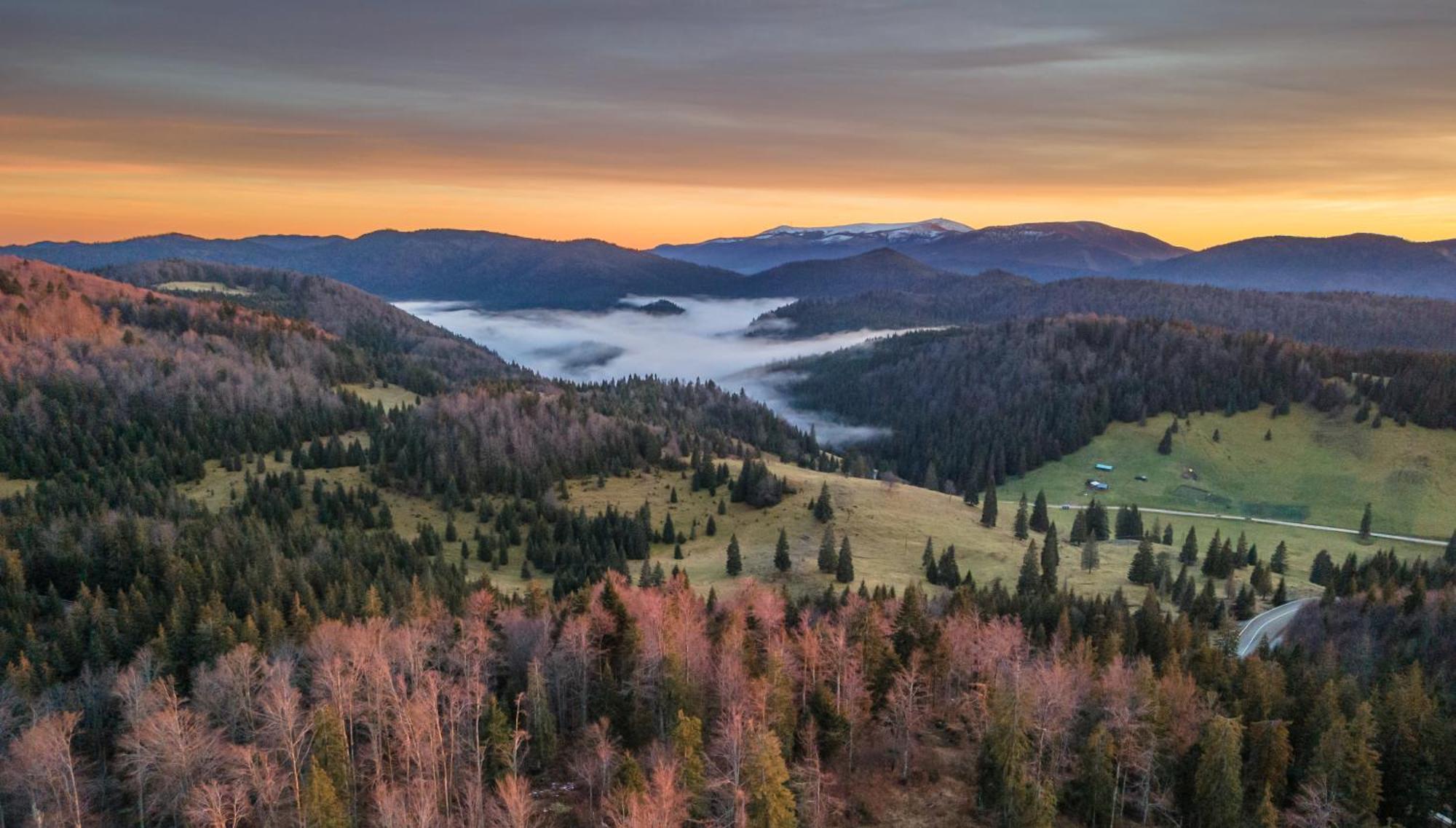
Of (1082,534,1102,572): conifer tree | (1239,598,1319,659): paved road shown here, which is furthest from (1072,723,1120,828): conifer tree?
(1082,534,1102,572): conifer tree

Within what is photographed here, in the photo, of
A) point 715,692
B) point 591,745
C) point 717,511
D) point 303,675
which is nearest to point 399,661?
point 303,675

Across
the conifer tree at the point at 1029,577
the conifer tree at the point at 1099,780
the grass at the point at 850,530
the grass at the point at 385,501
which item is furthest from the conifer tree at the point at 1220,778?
the grass at the point at 385,501

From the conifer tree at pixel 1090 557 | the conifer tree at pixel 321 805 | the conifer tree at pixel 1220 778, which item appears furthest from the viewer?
the conifer tree at pixel 1090 557

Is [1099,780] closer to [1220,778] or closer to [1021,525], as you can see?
[1220,778]

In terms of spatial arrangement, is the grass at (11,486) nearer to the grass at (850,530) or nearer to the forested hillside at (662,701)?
the grass at (850,530)

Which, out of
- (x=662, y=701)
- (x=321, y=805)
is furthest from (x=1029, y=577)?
(x=321, y=805)

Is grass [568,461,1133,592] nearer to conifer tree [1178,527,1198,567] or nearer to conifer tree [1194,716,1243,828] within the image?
conifer tree [1178,527,1198,567]
